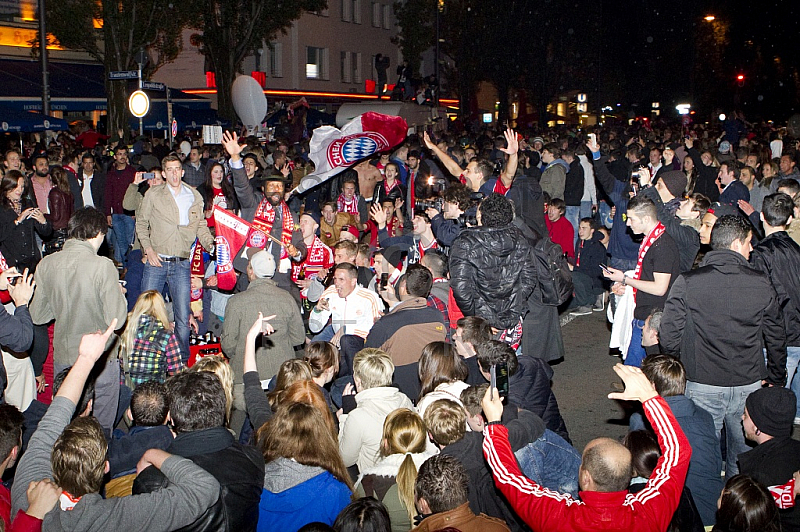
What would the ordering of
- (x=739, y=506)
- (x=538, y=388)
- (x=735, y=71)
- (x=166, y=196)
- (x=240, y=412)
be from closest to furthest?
(x=739, y=506)
(x=538, y=388)
(x=240, y=412)
(x=166, y=196)
(x=735, y=71)

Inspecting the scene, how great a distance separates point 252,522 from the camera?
3734 millimetres

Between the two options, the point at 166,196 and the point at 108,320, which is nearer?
the point at 108,320

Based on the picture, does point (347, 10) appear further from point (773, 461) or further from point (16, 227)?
point (773, 461)

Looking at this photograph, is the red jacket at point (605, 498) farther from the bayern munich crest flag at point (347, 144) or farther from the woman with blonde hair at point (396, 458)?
the bayern munich crest flag at point (347, 144)

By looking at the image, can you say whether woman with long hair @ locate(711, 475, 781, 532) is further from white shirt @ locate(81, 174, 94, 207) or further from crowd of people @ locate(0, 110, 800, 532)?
white shirt @ locate(81, 174, 94, 207)

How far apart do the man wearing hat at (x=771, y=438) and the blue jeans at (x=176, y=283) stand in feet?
18.5

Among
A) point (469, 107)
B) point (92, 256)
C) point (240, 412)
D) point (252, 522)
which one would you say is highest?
point (469, 107)

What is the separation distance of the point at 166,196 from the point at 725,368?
5.66 m

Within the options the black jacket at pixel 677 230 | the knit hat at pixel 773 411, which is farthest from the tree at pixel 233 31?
the knit hat at pixel 773 411

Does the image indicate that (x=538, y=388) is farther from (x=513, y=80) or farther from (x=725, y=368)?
(x=513, y=80)

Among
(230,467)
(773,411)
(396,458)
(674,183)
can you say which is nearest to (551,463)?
(396,458)

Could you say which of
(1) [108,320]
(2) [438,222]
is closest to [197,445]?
(1) [108,320]

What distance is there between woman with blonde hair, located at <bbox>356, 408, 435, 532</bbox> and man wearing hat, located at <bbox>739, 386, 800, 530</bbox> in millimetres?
1810

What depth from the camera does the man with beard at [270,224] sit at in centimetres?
798
